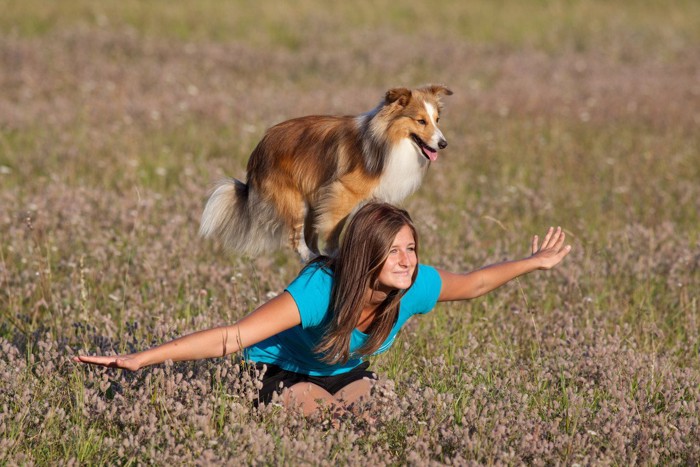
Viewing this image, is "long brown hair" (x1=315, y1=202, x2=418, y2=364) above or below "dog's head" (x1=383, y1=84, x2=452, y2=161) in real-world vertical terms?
below

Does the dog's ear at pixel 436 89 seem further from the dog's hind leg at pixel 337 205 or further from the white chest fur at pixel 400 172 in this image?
the dog's hind leg at pixel 337 205

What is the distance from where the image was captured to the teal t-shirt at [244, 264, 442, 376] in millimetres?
3959

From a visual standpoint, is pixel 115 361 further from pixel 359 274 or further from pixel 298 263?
pixel 298 263

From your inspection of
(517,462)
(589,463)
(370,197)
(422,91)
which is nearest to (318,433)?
(517,462)

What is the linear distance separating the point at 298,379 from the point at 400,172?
1431 mm

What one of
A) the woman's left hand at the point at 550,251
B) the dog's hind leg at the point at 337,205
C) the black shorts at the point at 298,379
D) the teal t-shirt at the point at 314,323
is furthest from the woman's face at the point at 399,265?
the dog's hind leg at the point at 337,205

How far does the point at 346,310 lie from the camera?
392 cm

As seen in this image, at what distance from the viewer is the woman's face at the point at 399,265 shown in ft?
13.0

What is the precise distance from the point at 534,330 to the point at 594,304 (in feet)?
2.27

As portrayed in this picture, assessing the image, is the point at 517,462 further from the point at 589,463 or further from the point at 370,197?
the point at 370,197

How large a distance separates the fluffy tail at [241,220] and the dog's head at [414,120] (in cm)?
88

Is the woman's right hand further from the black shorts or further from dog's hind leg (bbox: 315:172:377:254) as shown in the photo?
dog's hind leg (bbox: 315:172:377:254)

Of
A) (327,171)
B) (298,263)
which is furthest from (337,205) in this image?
(298,263)

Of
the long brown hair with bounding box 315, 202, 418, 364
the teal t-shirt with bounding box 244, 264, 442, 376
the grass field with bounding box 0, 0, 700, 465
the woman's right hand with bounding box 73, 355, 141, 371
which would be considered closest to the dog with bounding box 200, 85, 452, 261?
the grass field with bounding box 0, 0, 700, 465
